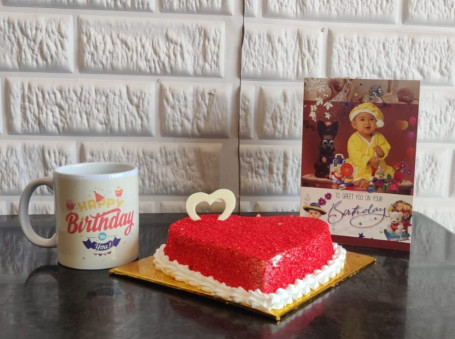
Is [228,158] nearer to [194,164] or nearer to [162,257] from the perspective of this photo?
[194,164]

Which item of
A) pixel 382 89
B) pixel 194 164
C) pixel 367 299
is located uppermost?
pixel 382 89

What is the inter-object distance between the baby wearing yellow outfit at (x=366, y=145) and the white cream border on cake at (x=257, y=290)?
5.9 inches

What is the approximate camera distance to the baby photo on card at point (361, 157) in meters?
0.81

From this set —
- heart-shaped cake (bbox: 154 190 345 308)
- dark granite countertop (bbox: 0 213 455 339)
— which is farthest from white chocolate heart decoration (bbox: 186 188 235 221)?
dark granite countertop (bbox: 0 213 455 339)

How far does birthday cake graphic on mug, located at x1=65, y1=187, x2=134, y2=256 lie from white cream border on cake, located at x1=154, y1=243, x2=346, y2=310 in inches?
2.6

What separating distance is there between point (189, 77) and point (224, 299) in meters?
0.50

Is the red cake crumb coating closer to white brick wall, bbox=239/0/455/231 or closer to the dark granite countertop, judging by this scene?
the dark granite countertop

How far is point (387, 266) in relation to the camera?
75 cm

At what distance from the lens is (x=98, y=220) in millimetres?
699

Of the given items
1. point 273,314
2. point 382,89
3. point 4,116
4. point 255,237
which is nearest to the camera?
point 273,314

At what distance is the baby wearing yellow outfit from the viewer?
2.70 feet

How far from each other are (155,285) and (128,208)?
114mm

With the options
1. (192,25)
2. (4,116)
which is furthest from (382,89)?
(4,116)

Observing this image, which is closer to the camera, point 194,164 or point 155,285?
point 155,285
